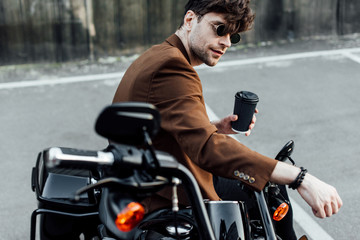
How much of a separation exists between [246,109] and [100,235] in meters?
1.15

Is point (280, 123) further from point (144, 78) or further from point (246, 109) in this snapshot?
point (144, 78)

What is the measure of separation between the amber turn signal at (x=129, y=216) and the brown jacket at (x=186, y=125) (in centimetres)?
61

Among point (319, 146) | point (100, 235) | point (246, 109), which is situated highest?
point (246, 109)

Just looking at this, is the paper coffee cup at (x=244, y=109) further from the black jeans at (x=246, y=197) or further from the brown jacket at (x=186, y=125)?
the brown jacket at (x=186, y=125)

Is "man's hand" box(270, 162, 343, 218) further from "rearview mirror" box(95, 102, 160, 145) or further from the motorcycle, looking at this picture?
"rearview mirror" box(95, 102, 160, 145)

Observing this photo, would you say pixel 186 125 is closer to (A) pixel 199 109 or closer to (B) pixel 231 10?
(A) pixel 199 109

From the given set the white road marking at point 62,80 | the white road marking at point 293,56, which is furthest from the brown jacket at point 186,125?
the white road marking at point 293,56

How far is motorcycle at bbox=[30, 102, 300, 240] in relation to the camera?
1.32 metres

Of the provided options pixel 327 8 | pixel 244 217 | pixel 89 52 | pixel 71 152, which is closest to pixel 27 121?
pixel 89 52

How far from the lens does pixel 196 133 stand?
1.94 m

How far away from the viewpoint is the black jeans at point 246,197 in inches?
98.3

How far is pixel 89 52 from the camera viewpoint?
7.51m

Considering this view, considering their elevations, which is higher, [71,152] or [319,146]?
[71,152]

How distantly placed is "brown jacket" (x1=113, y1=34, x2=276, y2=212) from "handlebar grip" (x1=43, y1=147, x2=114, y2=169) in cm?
62
